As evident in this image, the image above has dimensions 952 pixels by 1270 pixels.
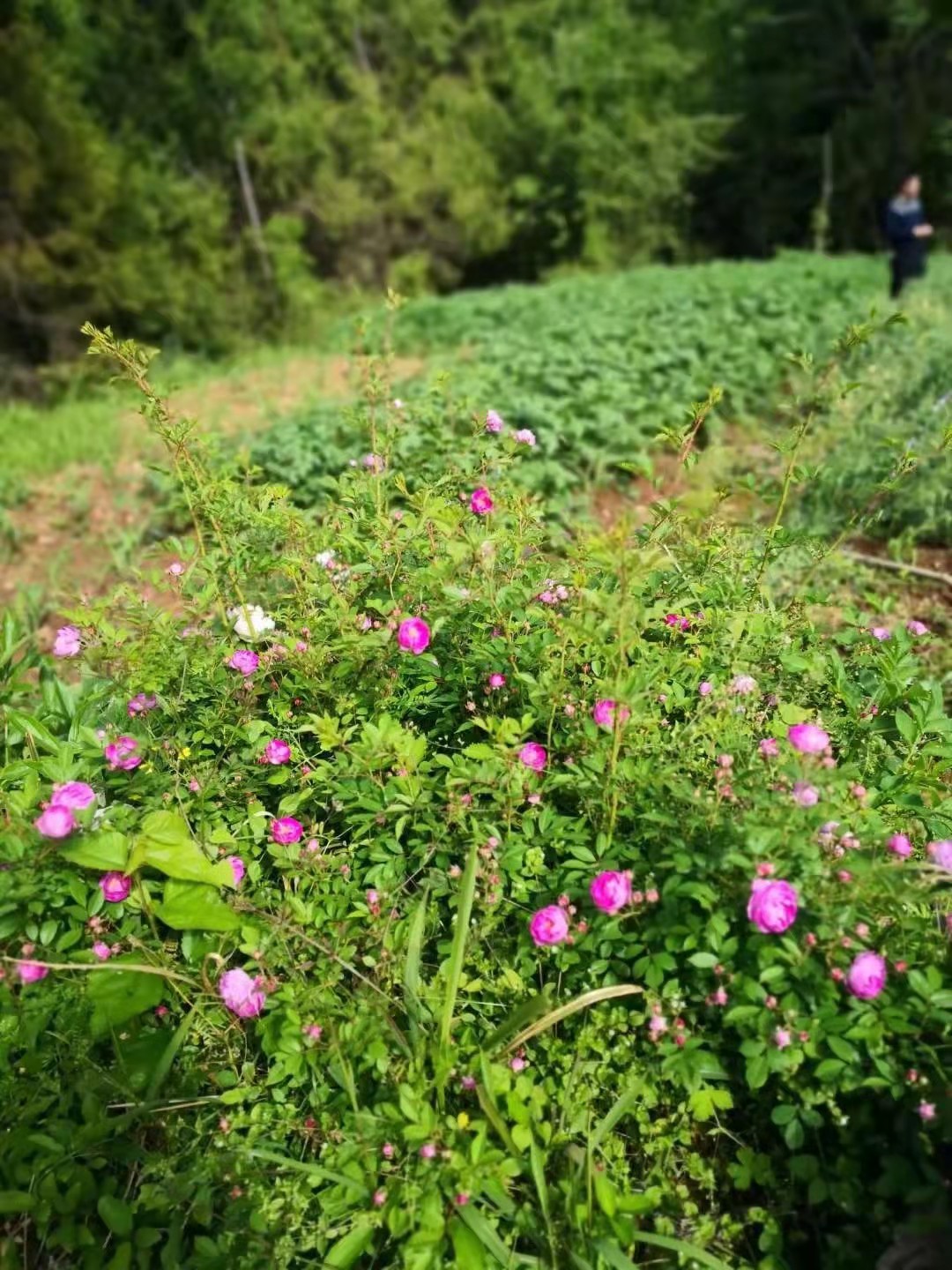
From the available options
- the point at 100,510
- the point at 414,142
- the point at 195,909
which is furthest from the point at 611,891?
the point at 414,142

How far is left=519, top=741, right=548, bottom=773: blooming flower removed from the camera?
1361 mm

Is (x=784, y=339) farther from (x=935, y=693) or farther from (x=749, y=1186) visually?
(x=749, y=1186)

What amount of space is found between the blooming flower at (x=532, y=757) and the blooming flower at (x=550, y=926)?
0.26m

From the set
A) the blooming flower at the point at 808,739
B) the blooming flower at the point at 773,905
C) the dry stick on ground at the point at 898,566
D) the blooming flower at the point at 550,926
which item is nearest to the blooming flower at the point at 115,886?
the blooming flower at the point at 550,926

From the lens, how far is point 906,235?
715 cm

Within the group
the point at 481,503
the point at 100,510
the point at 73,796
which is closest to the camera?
the point at 73,796

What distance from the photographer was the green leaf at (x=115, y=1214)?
1114 millimetres

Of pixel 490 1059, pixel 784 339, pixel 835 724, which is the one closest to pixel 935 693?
pixel 835 724

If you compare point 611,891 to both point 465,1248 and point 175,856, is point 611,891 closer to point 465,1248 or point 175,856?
point 465,1248

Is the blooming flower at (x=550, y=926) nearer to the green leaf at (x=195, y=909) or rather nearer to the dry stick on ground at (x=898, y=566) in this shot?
the green leaf at (x=195, y=909)

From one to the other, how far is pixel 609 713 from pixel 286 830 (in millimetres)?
611

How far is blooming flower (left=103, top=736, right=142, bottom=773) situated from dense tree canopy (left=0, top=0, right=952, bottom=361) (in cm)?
870

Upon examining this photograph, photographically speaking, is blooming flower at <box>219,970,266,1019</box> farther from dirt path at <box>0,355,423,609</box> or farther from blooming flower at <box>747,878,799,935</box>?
dirt path at <box>0,355,423,609</box>

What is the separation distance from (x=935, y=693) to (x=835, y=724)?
209 mm
